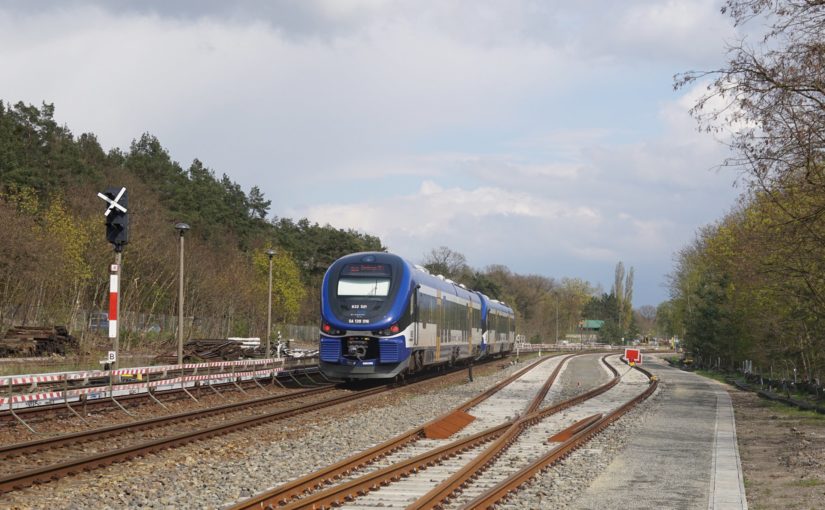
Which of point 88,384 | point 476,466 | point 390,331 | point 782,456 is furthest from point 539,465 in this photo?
point 390,331

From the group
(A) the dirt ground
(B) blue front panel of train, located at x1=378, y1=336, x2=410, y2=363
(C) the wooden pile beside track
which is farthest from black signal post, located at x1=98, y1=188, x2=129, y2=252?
(C) the wooden pile beside track

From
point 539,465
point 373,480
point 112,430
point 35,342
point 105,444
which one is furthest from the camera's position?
point 35,342

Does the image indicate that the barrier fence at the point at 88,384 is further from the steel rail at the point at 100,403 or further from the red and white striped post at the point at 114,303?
the red and white striped post at the point at 114,303

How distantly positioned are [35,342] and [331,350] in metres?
18.6

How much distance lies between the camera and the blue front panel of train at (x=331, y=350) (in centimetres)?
2659

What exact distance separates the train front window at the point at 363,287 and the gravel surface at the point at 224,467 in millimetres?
6842

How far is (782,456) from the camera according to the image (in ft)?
51.4

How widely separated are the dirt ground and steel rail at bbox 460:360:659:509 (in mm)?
2727

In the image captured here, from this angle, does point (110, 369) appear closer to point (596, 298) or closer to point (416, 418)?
point (416, 418)

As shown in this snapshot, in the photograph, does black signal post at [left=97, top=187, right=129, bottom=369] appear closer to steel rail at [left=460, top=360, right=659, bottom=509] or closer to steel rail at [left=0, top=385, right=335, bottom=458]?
steel rail at [left=0, top=385, right=335, bottom=458]

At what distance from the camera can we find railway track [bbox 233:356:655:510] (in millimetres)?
10086

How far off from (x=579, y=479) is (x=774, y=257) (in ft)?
46.3

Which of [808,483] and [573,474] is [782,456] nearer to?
[808,483]

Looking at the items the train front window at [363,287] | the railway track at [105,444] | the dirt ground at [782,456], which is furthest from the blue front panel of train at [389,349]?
the dirt ground at [782,456]
